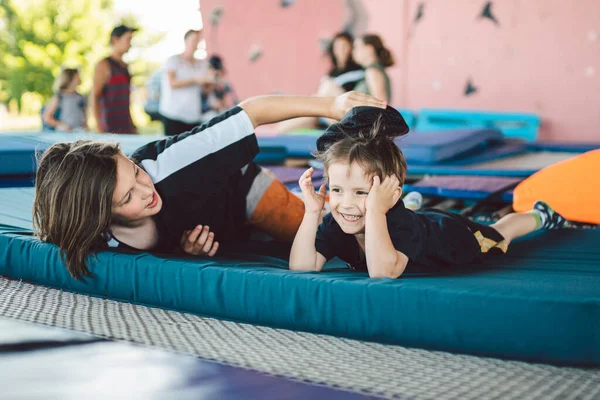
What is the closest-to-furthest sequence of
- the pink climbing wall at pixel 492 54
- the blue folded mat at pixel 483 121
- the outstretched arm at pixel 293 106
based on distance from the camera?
1. the outstretched arm at pixel 293 106
2. the pink climbing wall at pixel 492 54
3. the blue folded mat at pixel 483 121

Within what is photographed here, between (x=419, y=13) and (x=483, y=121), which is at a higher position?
(x=419, y=13)

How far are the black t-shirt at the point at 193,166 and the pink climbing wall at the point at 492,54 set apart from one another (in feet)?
16.4

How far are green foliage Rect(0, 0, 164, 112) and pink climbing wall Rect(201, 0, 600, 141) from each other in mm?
8106

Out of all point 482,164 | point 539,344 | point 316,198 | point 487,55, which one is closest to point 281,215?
point 316,198

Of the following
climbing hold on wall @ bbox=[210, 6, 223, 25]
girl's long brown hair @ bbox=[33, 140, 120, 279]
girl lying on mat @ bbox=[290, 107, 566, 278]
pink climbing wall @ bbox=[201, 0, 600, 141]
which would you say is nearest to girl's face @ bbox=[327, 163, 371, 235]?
girl lying on mat @ bbox=[290, 107, 566, 278]

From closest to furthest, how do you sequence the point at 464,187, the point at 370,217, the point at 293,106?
the point at 370,217 < the point at 293,106 < the point at 464,187

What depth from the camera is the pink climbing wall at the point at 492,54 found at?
242 inches

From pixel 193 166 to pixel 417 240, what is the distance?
2.25 feet

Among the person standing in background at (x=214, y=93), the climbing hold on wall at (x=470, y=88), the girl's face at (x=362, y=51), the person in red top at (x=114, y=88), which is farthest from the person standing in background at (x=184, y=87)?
the climbing hold on wall at (x=470, y=88)

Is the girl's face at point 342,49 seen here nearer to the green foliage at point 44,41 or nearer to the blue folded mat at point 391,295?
the blue folded mat at point 391,295

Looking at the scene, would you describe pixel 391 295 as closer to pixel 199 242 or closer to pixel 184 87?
pixel 199 242

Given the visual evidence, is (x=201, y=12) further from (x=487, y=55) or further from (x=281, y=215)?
(x=281, y=215)

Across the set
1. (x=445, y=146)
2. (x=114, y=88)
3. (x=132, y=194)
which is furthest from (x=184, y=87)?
(x=132, y=194)

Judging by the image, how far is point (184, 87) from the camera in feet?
18.8
